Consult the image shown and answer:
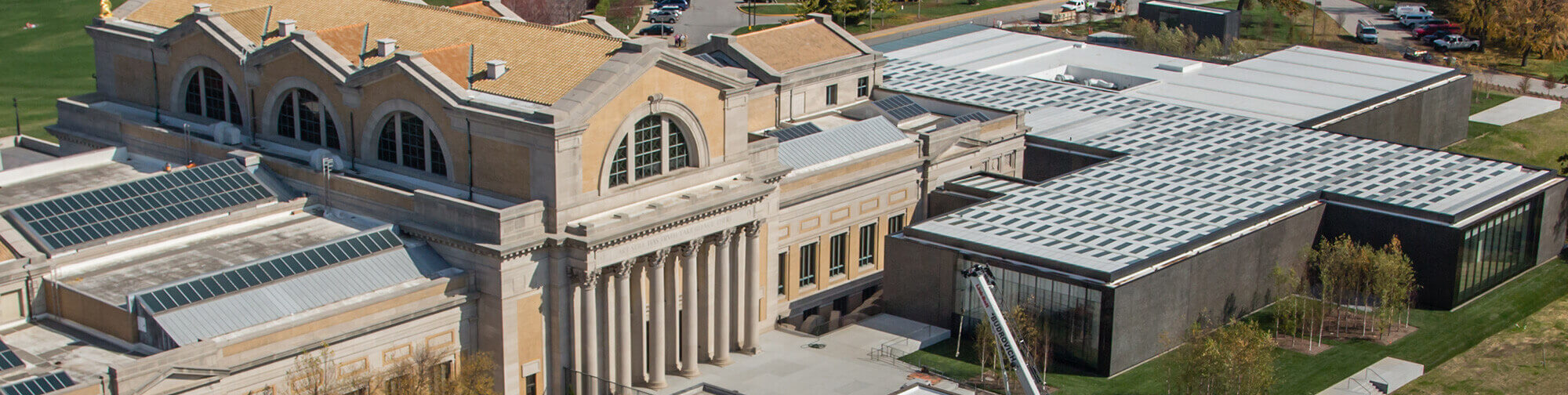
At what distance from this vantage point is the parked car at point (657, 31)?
17088 cm

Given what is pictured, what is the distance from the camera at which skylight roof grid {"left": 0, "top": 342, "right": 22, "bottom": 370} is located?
62.2m

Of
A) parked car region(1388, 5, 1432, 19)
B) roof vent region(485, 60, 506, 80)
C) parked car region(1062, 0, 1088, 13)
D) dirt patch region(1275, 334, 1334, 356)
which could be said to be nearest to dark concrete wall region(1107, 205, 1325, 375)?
dirt patch region(1275, 334, 1334, 356)

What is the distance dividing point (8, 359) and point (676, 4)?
126 metres

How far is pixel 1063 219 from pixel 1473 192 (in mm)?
25036

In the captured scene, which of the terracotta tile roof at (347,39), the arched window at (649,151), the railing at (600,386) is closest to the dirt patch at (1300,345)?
the arched window at (649,151)

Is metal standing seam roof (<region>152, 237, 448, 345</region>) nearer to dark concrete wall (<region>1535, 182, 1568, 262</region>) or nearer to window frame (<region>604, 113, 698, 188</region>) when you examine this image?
window frame (<region>604, 113, 698, 188</region>)

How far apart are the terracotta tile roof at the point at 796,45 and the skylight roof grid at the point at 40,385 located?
5270 centimetres

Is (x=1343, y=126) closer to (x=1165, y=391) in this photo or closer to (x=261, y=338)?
(x=1165, y=391)

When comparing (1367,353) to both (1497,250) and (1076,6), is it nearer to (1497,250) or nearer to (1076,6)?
(1497,250)

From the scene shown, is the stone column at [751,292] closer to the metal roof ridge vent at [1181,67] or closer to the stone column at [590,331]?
the stone column at [590,331]

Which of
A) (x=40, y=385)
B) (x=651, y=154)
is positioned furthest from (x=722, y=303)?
(x=40, y=385)

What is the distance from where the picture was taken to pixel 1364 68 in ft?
442

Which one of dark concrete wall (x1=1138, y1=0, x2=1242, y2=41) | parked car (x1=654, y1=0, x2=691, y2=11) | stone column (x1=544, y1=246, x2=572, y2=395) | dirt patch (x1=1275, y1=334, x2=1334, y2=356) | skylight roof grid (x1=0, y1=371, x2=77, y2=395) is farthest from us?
parked car (x1=654, y1=0, x2=691, y2=11)

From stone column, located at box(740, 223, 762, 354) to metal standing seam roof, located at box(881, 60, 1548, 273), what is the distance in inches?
402
